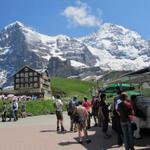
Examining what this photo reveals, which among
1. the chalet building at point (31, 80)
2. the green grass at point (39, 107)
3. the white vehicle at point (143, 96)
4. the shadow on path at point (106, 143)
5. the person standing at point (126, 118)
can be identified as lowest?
the shadow on path at point (106, 143)

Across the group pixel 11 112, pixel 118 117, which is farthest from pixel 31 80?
pixel 118 117

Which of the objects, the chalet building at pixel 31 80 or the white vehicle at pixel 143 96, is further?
the chalet building at pixel 31 80

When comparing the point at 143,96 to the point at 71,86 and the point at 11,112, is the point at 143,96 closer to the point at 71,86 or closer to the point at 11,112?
the point at 11,112

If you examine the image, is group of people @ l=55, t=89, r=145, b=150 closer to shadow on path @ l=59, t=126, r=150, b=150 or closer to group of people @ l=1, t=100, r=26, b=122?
shadow on path @ l=59, t=126, r=150, b=150

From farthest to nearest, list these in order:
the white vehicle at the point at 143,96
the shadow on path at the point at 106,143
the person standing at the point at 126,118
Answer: the white vehicle at the point at 143,96 → the shadow on path at the point at 106,143 → the person standing at the point at 126,118

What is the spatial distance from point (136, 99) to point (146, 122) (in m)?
1.83

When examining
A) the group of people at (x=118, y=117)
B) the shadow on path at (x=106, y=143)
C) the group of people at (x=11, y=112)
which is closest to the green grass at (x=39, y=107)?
the group of people at (x=11, y=112)

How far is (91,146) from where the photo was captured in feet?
57.5

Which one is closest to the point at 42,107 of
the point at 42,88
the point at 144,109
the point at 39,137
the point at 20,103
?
the point at 20,103

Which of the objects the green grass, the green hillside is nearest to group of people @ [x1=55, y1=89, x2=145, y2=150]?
the green grass

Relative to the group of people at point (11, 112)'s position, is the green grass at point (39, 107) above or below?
above

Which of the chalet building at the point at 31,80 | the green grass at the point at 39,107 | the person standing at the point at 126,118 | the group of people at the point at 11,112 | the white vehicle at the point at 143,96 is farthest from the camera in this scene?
the chalet building at the point at 31,80

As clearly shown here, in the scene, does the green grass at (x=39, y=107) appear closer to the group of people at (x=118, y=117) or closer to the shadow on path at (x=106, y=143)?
the group of people at (x=118, y=117)

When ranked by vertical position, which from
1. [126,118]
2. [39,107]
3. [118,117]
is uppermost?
[39,107]
